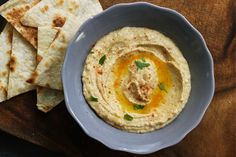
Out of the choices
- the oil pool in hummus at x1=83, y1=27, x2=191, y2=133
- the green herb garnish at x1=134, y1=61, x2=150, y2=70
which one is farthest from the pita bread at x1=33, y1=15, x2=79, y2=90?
the green herb garnish at x1=134, y1=61, x2=150, y2=70

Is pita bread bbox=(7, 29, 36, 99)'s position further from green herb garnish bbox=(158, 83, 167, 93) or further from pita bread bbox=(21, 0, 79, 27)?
green herb garnish bbox=(158, 83, 167, 93)

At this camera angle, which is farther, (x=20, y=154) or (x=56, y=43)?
(x=20, y=154)

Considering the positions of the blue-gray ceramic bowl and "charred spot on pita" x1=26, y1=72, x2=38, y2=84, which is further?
"charred spot on pita" x1=26, y1=72, x2=38, y2=84

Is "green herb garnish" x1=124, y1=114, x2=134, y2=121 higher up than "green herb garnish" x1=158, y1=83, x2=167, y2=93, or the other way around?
"green herb garnish" x1=158, y1=83, x2=167, y2=93

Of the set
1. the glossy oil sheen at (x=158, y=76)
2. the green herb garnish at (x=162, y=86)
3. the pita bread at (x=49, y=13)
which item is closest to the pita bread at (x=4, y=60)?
the pita bread at (x=49, y=13)

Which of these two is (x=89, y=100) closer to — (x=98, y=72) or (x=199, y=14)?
(x=98, y=72)

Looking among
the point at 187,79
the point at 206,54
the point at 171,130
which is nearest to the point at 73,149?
the point at 171,130

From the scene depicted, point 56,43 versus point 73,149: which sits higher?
point 56,43

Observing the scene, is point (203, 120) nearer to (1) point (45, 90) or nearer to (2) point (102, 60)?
(2) point (102, 60)

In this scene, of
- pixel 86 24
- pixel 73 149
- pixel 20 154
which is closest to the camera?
pixel 86 24
